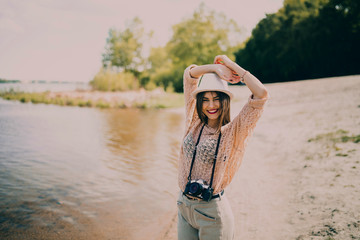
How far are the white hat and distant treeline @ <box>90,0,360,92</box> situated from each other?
2656 centimetres

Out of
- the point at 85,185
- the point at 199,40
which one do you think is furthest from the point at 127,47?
the point at 85,185

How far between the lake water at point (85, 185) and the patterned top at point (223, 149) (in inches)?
82.2

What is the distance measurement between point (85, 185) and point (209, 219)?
4133mm

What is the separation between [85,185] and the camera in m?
5.05

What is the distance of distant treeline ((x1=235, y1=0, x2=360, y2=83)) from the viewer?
23812mm

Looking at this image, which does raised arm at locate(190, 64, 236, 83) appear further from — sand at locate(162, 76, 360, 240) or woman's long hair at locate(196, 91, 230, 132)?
sand at locate(162, 76, 360, 240)

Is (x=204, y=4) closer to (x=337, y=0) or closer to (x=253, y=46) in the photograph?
(x=253, y=46)

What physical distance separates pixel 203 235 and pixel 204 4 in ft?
123

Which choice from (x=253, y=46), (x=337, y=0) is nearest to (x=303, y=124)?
(x=337, y=0)

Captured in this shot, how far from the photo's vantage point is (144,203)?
4.34 m

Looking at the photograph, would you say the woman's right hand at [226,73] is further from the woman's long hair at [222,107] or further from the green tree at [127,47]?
the green tree at [127,47]

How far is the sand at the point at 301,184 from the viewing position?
3125 mm

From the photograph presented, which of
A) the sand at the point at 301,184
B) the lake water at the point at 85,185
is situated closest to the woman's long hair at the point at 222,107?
the sand at the point at 301,184

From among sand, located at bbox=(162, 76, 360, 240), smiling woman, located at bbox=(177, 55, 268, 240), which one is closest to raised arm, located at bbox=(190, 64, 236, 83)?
smiling woman, located at bbox=(177, 55, 268, 240)
